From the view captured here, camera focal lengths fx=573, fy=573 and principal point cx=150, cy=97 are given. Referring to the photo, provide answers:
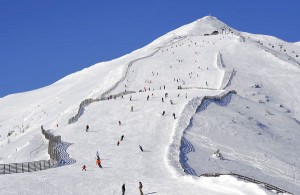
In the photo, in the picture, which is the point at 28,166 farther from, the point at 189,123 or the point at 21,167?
the point at 189,123

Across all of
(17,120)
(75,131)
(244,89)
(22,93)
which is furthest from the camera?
(22,93)

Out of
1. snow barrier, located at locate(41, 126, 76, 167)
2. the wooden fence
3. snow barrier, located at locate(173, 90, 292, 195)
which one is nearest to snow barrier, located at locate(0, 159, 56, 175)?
the wooden fence

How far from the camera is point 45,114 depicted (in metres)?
99.1

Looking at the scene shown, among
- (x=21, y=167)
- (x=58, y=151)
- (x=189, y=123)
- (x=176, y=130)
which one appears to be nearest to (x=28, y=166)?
(x=21, y=167)

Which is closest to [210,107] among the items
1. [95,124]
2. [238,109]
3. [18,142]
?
[238,109]

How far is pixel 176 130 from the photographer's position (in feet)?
188

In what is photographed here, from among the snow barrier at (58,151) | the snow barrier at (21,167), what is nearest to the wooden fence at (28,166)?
the snow barrier at (21,167)

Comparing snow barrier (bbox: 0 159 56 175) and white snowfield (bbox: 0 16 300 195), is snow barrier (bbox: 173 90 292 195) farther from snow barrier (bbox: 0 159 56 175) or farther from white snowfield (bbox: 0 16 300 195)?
snow barrier (bbox: 0 159 56 175)

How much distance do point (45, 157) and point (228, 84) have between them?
166 ft

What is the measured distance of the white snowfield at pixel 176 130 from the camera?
3675cm

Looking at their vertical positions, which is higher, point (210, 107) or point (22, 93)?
point (22, 93)

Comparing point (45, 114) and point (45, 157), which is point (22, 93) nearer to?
point (45, 114)

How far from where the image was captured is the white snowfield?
36.8 m

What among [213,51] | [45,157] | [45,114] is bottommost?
[45,157]
